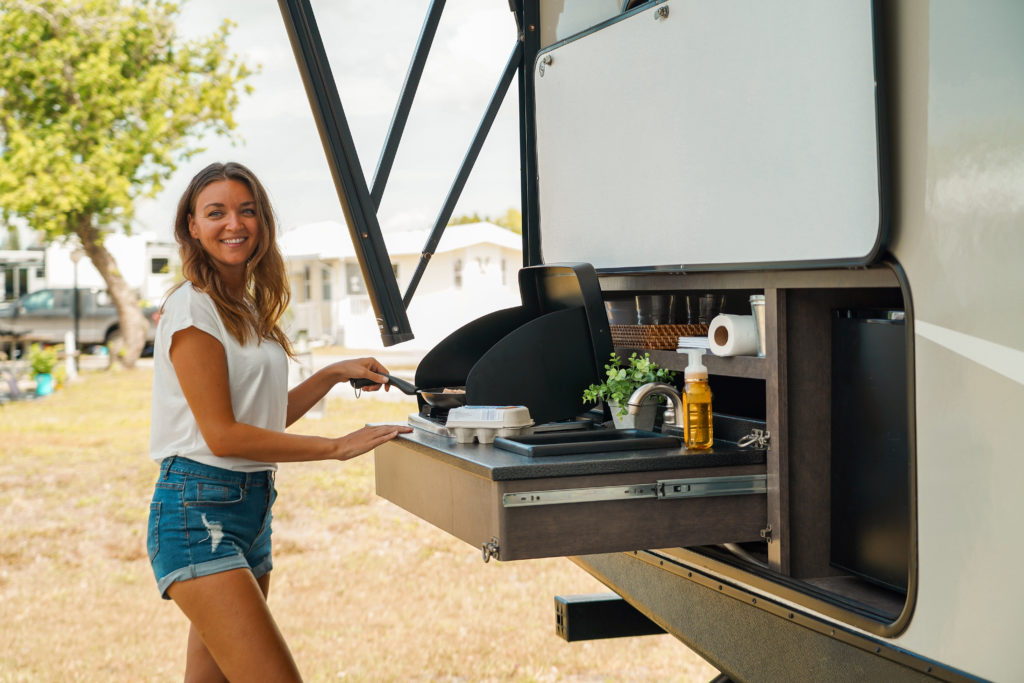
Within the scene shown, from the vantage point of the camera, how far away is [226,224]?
256 cm

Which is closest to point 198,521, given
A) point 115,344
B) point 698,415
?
point 698,415

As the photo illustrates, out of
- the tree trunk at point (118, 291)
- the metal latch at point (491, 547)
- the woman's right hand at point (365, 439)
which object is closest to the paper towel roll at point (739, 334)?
the metal latch at point (491, 547)

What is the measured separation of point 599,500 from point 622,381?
18.8 inches

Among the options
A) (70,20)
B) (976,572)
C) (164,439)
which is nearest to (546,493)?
(976,572)

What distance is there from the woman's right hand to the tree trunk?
16.3 m

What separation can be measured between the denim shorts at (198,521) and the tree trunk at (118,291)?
53.4 feet

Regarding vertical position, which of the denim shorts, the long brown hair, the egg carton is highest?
the long brown hair

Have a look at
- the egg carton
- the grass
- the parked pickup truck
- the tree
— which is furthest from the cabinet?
the parked pickup truck

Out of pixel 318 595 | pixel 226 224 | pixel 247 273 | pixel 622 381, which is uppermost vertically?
pixel 226 224

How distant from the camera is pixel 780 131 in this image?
2.11m

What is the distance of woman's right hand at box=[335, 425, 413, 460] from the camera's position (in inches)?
95.8

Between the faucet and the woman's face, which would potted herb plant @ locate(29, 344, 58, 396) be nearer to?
the woman's face

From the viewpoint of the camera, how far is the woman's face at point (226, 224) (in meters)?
2.56

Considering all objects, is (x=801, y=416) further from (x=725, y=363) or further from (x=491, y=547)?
(x=491, y=547)
